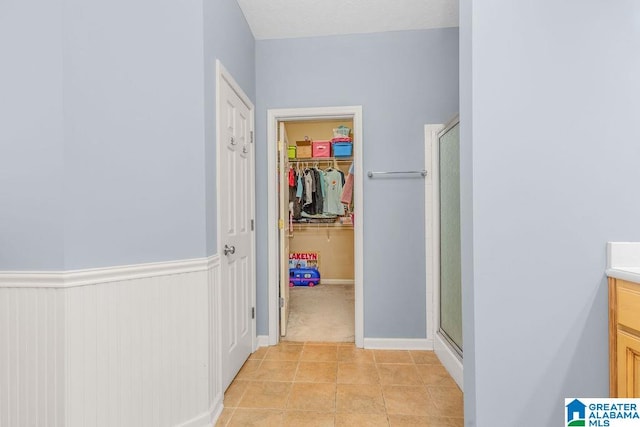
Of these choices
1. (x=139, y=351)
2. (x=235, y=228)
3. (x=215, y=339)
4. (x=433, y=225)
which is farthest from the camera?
(x=433, y=225)

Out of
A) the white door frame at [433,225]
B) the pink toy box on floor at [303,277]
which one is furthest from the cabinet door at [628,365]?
the pink toy box on floor at [303,277]

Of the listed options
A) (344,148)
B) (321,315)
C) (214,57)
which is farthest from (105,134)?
(321,315)

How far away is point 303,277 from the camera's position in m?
4.65

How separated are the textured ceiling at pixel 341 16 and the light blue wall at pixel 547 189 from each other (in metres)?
1.31

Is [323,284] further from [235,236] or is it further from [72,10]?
[72,10]

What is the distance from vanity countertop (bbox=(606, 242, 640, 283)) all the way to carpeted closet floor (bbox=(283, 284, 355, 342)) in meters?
1.95

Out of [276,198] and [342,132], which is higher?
[342,132]

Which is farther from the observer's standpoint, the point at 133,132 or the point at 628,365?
the point at 133,132

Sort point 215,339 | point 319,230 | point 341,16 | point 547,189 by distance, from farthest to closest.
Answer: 1. point 319,230
2. point 341,16
3. point 215,339
4. point 547,189

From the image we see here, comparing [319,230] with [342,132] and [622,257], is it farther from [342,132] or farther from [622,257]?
[622,257]

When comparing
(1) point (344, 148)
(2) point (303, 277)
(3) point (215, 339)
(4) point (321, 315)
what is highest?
(1) point (344, 148)

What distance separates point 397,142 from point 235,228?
1.52 metres

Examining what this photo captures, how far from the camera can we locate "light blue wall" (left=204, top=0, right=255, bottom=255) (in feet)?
5.15

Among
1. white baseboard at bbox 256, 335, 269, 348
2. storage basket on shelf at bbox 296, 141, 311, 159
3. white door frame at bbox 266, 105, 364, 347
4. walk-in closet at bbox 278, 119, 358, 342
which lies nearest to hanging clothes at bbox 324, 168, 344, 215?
walk-in closet at bbox 278, 119, 358, 342
